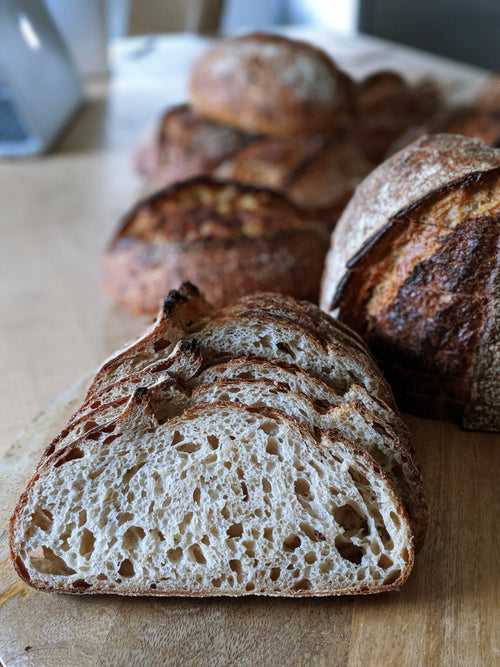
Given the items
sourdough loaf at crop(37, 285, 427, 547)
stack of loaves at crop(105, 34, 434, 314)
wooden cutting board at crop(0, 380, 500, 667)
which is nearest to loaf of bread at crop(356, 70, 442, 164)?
stack of loaves at crop(105, 34, 434, 314)

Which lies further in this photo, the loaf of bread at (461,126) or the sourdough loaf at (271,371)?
the loaf of bread at (461,126)

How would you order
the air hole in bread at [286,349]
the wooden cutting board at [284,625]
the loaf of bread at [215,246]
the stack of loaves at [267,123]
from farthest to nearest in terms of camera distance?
the stack of loaves at [267,123], the loaf of bread at [215,246], the air hole in bread at [286,349], the wooden cutting board at [284,625]

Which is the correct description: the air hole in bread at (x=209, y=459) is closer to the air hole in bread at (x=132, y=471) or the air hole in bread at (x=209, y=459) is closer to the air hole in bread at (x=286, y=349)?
the air hole in bread at (x=132, y=471)

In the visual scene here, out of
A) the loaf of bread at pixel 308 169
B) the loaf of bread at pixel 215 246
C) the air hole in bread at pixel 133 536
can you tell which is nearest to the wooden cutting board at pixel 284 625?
the air hole in bread at pixel 133 536

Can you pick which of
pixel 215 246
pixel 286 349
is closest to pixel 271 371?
pixel 286 349

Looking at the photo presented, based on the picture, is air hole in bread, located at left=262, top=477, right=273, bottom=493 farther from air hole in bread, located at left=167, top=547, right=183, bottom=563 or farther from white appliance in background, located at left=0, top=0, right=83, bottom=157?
white appliance in background, located at left=0, top=0, right=83, bottom=157

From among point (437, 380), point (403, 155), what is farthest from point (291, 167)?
point (437, 380)

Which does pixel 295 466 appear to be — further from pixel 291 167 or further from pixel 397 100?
pixel 397 100
